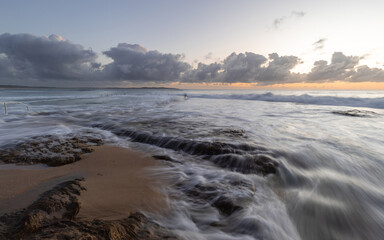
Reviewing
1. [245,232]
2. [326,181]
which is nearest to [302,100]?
[326,181]

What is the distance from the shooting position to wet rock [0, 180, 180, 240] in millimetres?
1474

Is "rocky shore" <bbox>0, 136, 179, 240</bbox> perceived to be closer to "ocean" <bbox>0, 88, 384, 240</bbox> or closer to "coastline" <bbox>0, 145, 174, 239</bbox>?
"coastline" <bbox>0, 145, 174, 239</bbox>

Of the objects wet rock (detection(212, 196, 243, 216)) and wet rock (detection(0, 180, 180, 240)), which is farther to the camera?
wet rock (detection(212, 196, 243, 216))

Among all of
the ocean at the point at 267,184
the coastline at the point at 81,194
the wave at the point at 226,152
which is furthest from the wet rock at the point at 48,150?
the wave at the point at 226,152

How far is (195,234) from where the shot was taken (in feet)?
6.26

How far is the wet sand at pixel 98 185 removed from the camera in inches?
79.3

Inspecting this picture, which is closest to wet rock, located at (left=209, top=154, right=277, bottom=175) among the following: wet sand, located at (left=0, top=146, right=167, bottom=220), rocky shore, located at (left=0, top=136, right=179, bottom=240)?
wet sand, located at (left=0, top=146, right=167, bottom=220)

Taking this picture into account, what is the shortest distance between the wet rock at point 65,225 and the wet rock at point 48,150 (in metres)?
1.69

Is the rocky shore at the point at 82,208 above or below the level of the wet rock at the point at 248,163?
above

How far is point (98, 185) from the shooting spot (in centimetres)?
257

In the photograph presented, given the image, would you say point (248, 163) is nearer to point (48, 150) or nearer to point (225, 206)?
point (225, 206)

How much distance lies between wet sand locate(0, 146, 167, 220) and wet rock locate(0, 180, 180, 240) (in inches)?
5.3

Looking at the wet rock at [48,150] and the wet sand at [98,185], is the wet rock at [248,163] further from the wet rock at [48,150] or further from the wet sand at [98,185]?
the wet rock at [48,150]

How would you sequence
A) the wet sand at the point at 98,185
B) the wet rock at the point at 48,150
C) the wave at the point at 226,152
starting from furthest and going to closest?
the wave at the point at 226,152 < the wet rock at the point at 48,150 < the wet sand at the point at 98,185
